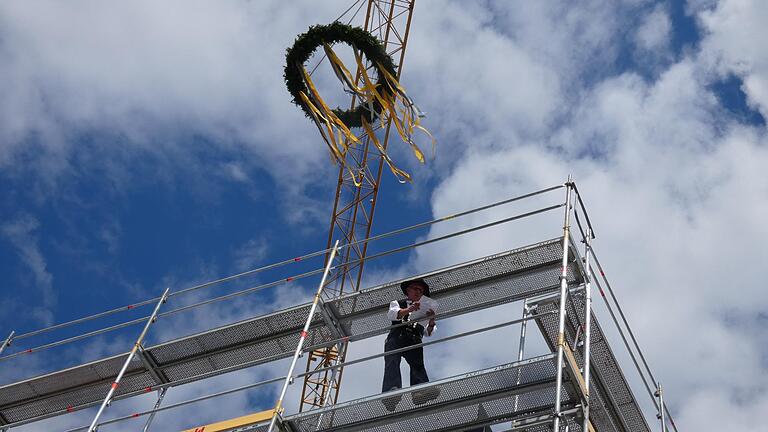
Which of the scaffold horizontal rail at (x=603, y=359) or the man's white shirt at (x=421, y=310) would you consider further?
the scaffold horizontal rail at (x=603, y=359)

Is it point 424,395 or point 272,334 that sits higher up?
point 272,334

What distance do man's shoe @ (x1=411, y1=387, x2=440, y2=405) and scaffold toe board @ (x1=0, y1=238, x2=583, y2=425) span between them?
2.32m

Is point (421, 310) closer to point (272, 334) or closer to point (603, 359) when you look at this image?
point (603, 359)

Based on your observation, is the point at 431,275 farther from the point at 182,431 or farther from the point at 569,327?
the point at 182,431

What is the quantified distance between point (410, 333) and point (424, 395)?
5.02 ft

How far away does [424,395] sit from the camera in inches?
370

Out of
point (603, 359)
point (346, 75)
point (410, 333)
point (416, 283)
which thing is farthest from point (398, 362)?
point (346, 75)

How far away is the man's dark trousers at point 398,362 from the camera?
34.7 ft

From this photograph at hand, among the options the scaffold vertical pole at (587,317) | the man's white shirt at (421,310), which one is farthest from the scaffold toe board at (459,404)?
the man's white shirt at (421,310)

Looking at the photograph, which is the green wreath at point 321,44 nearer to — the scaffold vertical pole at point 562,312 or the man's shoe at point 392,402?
the scaffold vertical pole at point 562,312

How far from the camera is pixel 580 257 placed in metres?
11.2

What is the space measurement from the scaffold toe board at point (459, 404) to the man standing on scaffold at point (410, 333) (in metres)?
0.93

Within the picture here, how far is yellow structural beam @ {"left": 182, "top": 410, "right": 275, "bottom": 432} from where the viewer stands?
10.1 m

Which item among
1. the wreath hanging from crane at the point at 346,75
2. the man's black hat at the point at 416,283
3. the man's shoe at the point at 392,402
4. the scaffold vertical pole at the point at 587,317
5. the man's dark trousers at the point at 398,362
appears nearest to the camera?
the scaffold vertical pole at the point at 587,317
